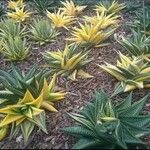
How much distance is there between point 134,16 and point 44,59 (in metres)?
2.29

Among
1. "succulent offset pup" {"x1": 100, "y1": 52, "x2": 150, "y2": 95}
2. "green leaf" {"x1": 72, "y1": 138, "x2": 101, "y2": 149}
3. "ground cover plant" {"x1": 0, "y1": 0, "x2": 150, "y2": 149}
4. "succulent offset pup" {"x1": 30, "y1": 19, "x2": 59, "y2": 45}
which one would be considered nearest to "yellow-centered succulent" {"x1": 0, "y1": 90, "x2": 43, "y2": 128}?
"ground cover plant" {"x1": 0, "y1": 0, "x2": 150, "y2": 149}

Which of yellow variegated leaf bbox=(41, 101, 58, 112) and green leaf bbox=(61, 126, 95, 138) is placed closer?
green leaf bbox=(61, 126, 95, 138)

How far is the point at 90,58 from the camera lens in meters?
5.62

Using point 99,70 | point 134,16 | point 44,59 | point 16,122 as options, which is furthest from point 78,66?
point 134,16

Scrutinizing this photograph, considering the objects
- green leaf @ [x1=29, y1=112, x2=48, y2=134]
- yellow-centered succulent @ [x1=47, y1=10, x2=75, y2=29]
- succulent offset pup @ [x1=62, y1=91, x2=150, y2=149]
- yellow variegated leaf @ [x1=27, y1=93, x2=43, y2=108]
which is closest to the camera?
succulent offset pup @ [x1=62, y1=91, x2=150, y2=149]

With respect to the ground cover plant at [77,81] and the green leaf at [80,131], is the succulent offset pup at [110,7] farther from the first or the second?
the green leaf at [80,131]

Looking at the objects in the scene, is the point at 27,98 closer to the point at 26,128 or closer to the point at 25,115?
the point at 25,115

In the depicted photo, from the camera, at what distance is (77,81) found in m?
5.07

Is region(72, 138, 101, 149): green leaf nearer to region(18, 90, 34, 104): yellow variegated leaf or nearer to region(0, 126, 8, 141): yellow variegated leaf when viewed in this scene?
region(18, 90, 34, 104): yellow variegated leaf

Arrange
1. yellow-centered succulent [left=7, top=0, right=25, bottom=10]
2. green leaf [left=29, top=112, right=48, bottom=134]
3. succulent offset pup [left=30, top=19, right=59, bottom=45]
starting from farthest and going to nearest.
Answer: yellow-centered succulent [left=7, top=0, right=25, bottom=10] < succulent offset pup [left=30, top=19, right=59, bottom=45] < green leaf [left=29, top=112, right=48, bottom=134]

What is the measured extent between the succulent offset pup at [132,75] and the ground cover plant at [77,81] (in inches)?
0.5

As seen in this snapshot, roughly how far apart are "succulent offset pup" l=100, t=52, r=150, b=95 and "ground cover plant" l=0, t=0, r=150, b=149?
1 centimetres

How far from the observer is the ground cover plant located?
3759 mm

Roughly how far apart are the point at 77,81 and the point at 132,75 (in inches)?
33.7
